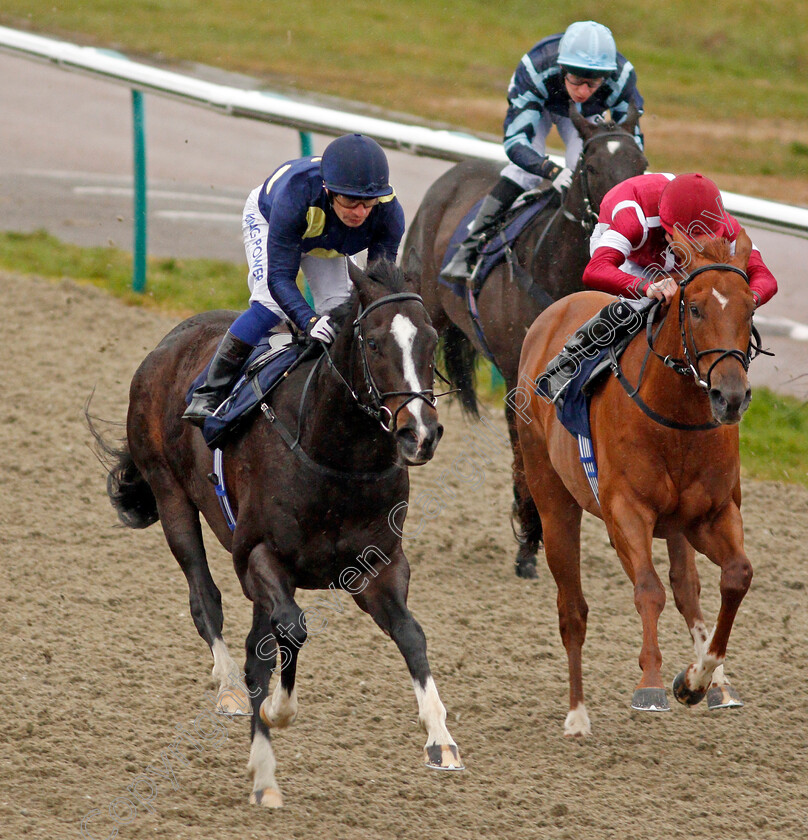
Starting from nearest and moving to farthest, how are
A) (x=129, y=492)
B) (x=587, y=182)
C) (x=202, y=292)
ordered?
(x=129, y=492)
(x=587, y=182)
(x=202, y=292)

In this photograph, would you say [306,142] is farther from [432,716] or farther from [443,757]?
[443,757]

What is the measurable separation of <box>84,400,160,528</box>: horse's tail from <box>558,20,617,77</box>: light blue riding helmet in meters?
2.85

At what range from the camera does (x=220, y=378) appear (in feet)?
16.0

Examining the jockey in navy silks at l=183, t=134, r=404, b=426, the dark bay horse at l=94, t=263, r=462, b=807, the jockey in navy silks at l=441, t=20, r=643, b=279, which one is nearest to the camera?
the dark bay horse at l=94, t=263, r=462, b=807

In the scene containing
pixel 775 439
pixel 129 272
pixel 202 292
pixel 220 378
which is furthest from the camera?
pixel 129 272

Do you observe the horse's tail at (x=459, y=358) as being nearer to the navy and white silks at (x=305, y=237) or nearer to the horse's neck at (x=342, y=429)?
the navy and white silks at (x=305, y=237)

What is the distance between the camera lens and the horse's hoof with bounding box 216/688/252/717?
4973 millimetres

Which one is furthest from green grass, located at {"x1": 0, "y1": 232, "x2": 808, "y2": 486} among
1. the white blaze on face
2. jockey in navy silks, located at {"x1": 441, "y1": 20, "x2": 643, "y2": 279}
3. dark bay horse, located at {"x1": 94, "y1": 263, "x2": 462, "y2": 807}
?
the white blaze on face

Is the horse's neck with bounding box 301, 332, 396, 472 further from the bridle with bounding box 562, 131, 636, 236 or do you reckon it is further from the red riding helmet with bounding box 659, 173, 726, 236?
the bridle with bounding box 562, 131, 636, 236

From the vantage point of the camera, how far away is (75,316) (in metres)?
10.0

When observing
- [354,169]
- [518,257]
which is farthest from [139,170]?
[354,169]

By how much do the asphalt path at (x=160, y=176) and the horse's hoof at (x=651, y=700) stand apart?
485 cm

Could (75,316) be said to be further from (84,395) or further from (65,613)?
(65,613)

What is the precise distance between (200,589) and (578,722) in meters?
1.59
